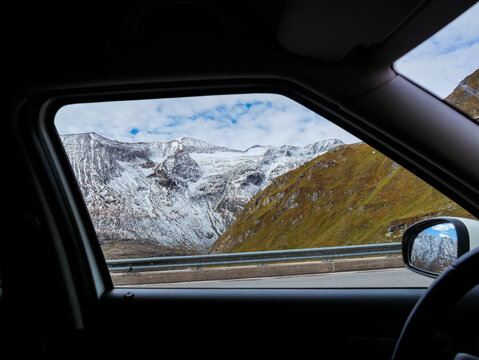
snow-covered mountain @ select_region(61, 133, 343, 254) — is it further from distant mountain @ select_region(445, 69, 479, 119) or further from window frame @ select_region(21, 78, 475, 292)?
distant mountain @ select_region(445, 69, 479, 119)

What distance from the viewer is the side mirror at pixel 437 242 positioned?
5.11ft

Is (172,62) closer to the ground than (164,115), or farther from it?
farther from it

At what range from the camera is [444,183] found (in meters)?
1.70

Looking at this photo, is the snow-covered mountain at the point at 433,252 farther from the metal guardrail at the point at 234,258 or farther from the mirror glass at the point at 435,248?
the metal guardrail at the point at 234,258

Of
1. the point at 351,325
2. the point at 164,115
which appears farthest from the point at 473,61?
the point at 164,115

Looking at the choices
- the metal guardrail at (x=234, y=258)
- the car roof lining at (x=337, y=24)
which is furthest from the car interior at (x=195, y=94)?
the metal guardrail at (x=234, y=258)

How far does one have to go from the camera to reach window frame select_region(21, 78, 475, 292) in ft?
7.09

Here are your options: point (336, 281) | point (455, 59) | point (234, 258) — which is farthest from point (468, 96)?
point (234, 258)

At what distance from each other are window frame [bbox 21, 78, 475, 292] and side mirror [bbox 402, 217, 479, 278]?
1.98 ft

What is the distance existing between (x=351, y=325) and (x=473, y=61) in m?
1.51

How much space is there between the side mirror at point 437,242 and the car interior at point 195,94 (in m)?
0.15

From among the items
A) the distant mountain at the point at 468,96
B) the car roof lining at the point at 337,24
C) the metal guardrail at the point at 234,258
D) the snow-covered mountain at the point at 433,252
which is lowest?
the metal guardrail at the point at 234,258

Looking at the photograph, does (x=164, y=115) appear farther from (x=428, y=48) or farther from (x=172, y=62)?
(x=428, y=48)

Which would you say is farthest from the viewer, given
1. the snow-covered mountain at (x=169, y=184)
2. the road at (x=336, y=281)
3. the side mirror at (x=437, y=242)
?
the snow-covered mountain at (x=169, y=184)
